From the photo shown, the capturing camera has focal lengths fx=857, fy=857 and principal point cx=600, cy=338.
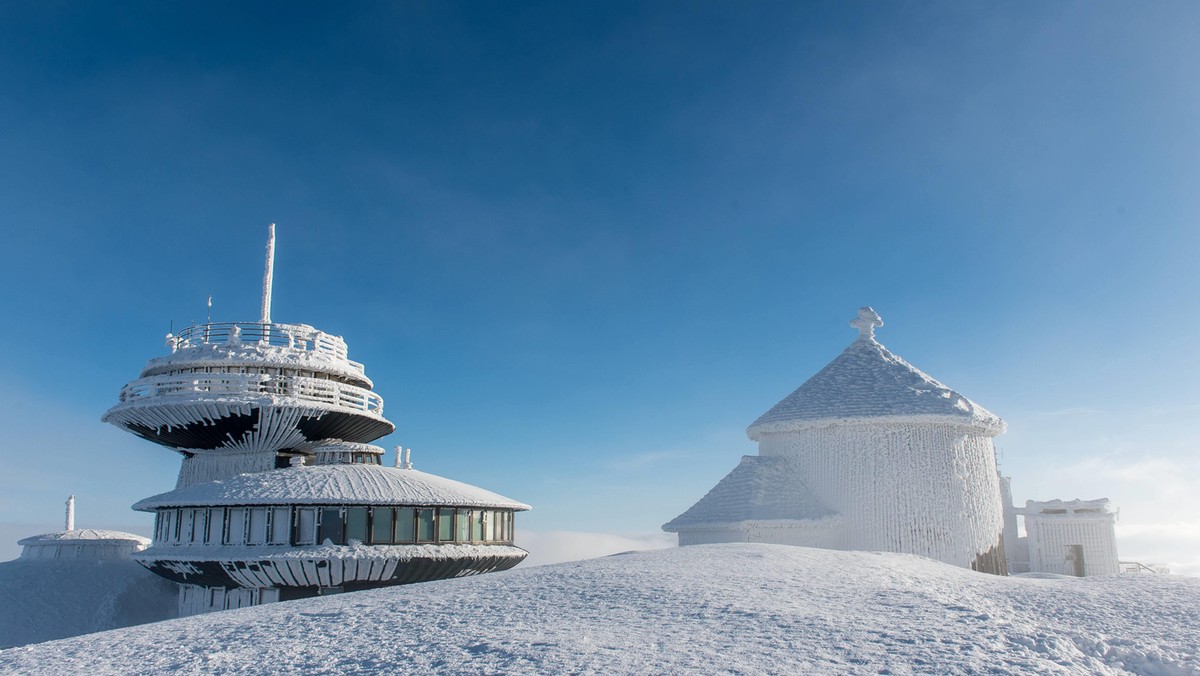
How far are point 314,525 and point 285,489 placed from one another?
1635mm

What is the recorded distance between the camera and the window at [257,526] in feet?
91.5

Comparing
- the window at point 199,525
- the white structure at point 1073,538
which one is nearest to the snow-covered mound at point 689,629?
the window at point 199,525

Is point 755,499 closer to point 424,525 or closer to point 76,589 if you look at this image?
point 424,525

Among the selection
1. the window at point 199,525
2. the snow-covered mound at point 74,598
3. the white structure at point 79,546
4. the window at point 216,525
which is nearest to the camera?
the window at point 216,525

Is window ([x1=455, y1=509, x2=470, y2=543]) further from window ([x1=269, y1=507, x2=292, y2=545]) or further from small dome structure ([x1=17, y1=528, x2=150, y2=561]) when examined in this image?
small dome structure ([x1=17, y1=528, x2=150, y2=561])

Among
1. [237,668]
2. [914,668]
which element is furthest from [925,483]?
[237,668]

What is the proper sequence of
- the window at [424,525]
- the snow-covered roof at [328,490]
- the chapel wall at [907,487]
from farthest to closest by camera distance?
the chapel wall at [907,487], the window at [424,525], the snow-covered roof at [328,490]

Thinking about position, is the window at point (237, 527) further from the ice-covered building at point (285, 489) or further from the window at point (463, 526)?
the window at point (463, 526)

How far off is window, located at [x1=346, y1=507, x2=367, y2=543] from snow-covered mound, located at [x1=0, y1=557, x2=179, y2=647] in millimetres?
12396

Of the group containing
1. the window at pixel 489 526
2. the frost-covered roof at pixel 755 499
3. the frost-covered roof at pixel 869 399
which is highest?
the frost-covered roof at pixel 869 399

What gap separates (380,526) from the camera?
2808 centimetres

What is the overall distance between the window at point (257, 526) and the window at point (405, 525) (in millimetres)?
4213

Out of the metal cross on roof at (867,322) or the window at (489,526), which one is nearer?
the window at (489,526)

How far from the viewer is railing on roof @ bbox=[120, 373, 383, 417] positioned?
32062mm
